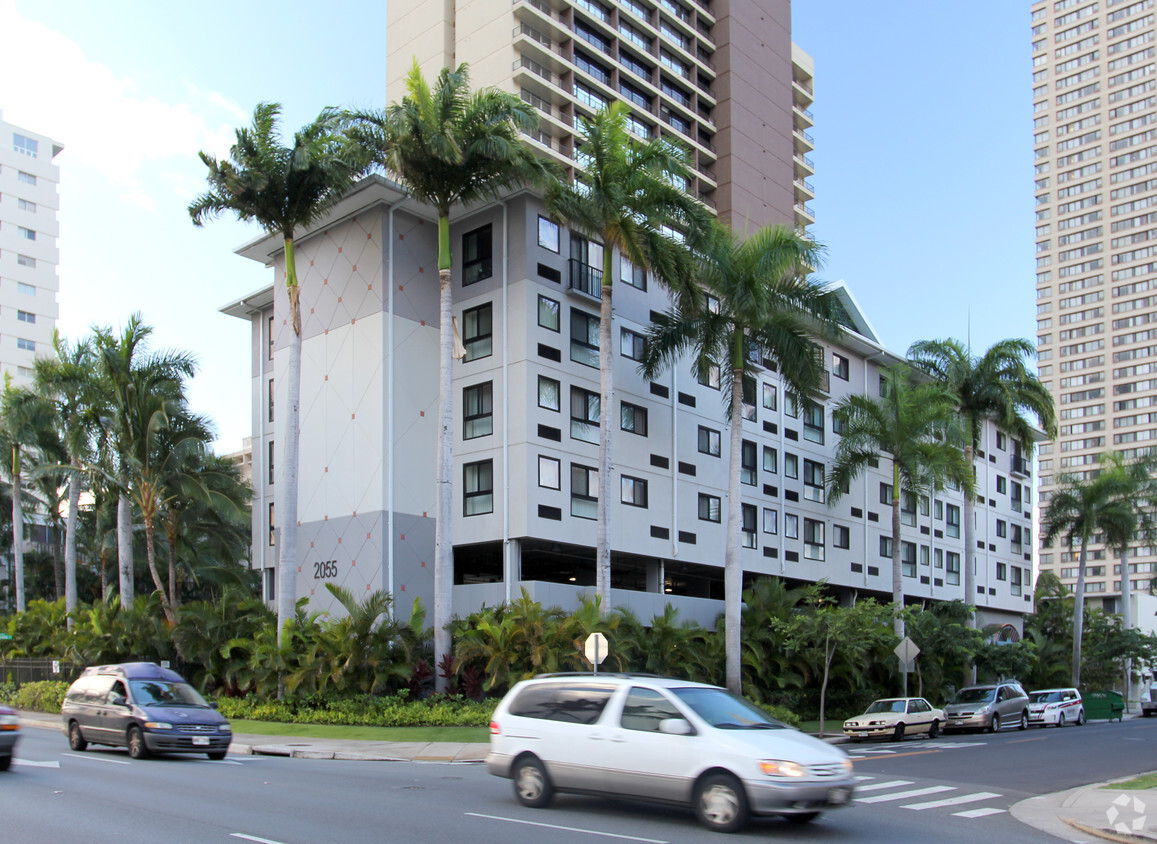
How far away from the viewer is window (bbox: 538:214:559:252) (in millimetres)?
35031

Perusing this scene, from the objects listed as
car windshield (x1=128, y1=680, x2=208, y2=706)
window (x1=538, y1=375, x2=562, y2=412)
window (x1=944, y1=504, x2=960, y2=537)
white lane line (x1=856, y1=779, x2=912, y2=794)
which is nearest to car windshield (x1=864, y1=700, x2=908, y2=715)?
window (x1=538, y1=375, x2=562, y2=412)

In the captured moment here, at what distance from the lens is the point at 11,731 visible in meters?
15.8

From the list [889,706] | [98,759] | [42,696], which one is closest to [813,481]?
[889,706]

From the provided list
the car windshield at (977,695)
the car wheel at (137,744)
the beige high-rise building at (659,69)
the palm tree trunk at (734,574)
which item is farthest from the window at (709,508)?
the beige high-rise building at (659,69)

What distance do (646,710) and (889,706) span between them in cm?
2344

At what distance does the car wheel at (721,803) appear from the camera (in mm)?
11398

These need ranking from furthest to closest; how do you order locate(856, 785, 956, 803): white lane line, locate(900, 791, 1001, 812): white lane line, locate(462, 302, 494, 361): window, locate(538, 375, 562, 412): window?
locate(462, 302, 494, 361): window
locate(538, 375, 562, 412): window
locate(856, 785, 956, 803): white lane line
locate(900, 791, 1001, 812): white lane line

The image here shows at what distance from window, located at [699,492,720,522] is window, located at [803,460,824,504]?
671 cm

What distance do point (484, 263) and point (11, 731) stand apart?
900 inches

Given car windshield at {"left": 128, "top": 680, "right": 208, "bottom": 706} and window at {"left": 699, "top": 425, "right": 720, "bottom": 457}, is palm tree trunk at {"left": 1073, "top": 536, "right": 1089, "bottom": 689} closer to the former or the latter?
window at {"left": 699, "top": 425, "right": 720, "bottom": 457}

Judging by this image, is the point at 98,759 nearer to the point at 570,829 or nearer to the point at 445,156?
the point at 570,829

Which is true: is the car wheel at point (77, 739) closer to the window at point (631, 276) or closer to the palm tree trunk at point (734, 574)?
the palm tree trunk at point (734, 574)

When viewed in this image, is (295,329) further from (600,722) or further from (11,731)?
(600,722)

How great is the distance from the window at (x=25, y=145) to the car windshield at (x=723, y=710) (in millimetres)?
106876
